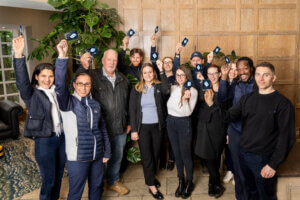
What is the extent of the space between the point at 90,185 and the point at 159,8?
2580 millimetres

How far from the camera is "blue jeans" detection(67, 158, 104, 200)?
229 centimetres

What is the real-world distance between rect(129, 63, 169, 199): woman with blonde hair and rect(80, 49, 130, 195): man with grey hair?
0.10 meters

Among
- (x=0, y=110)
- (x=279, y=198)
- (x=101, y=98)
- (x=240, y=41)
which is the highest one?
(x=240, y=41)

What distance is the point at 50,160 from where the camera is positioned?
2352 mm

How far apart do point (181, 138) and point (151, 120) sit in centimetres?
35

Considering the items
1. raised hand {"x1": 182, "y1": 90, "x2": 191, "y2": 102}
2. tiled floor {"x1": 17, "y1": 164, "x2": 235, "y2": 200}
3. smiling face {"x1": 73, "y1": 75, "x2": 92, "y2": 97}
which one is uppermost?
smiling face {"x1": 73, "y1": 75, "x2": 92, "y2": 97}

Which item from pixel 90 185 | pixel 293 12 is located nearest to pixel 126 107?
pixel 90 185

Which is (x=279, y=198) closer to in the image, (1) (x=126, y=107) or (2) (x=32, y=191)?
(1) (x=126, y=107)

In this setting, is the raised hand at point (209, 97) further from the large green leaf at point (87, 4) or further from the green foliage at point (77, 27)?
the large green leaf at point (87, 4)

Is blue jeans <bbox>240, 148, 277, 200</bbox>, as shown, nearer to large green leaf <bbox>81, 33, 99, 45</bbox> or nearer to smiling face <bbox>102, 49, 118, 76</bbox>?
smiling face <bbox>102, 49, 118, 76</bbox>

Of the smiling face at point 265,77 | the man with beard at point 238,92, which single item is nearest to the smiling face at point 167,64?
the man with beard at point 238,92

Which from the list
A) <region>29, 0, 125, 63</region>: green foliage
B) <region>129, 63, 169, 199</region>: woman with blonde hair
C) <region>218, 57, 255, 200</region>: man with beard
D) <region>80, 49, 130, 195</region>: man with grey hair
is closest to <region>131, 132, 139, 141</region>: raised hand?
<region>129, 63, 169, 199</region>: woman with blonde hair

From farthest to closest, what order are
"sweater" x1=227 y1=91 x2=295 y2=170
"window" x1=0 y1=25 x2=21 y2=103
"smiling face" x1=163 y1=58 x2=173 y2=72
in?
"window" x1=0 y1=25 x2=21 y2=103 < "smiling face" x1=163 y1=58 x2=173 y2=72 < "sweater" x1=227 y1=91 x2=295 y2=170

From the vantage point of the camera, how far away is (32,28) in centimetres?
649
